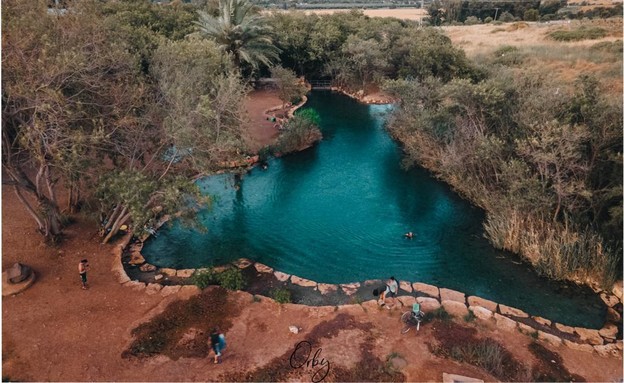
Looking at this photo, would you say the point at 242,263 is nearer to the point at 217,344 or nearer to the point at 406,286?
the point at 217,344

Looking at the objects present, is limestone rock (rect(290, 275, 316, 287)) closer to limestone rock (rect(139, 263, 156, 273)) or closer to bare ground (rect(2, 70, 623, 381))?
bare ground (rect(2, 70, 623, 381))

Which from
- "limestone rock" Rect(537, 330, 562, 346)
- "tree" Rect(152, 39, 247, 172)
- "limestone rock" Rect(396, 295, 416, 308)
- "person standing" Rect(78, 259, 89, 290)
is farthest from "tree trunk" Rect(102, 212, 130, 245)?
"limestone rock" Rect(537, 330, 562, 346)

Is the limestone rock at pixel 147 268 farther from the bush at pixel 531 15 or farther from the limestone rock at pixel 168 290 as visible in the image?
the bush at pixel 531 15

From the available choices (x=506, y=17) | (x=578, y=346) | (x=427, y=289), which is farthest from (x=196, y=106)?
(x=506, y=17)

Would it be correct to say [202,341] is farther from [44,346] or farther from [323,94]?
[323,94]

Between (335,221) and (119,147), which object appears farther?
(335,221)

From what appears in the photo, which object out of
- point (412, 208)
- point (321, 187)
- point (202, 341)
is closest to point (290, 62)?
point (321, 187)
